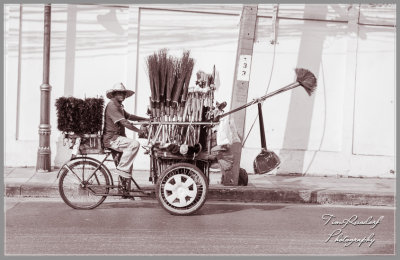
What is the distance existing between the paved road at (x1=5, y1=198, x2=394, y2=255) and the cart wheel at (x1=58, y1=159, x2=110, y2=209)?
0.66ft

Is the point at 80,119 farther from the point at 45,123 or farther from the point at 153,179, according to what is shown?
the point at 45,123

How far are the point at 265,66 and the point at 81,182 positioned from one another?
4.76m

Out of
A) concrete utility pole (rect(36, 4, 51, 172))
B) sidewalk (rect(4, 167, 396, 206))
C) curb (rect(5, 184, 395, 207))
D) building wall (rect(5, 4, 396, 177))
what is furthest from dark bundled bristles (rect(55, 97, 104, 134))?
building wall (rect(5, 4, 396, 177))

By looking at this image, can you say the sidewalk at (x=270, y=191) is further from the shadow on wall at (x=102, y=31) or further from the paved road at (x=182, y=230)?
the shadow on wall at (x=102, y=31)

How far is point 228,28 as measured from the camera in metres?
10.5

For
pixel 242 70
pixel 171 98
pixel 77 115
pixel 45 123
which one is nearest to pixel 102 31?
pixel 45 123

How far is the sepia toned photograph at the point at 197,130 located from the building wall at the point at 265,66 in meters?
0.02

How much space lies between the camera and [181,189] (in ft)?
23.2

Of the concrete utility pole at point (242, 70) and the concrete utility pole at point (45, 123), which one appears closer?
the concrete utility pole at point (242, 70)

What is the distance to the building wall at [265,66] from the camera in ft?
33.5

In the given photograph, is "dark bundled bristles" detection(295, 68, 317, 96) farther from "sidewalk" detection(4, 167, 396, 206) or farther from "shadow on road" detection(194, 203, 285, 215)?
"sidewalk" detection(4, 167, 396, 206)

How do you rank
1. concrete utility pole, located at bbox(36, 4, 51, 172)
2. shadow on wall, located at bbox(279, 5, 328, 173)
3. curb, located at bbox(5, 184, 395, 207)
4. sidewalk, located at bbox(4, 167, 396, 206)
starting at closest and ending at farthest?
sidewalk, located at bbox(4, 167, 396, 206), curb, located at bbox(5, 184, 395, 207), concrete utility pole, located at bbox(36, 4, 51, 172), shadow on wall, located at bbox(279, 5, 328, 173)

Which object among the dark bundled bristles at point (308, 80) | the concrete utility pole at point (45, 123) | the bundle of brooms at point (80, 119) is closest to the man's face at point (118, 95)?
the bundle of brooms at point (80, 119)

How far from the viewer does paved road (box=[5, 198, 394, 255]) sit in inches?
227
